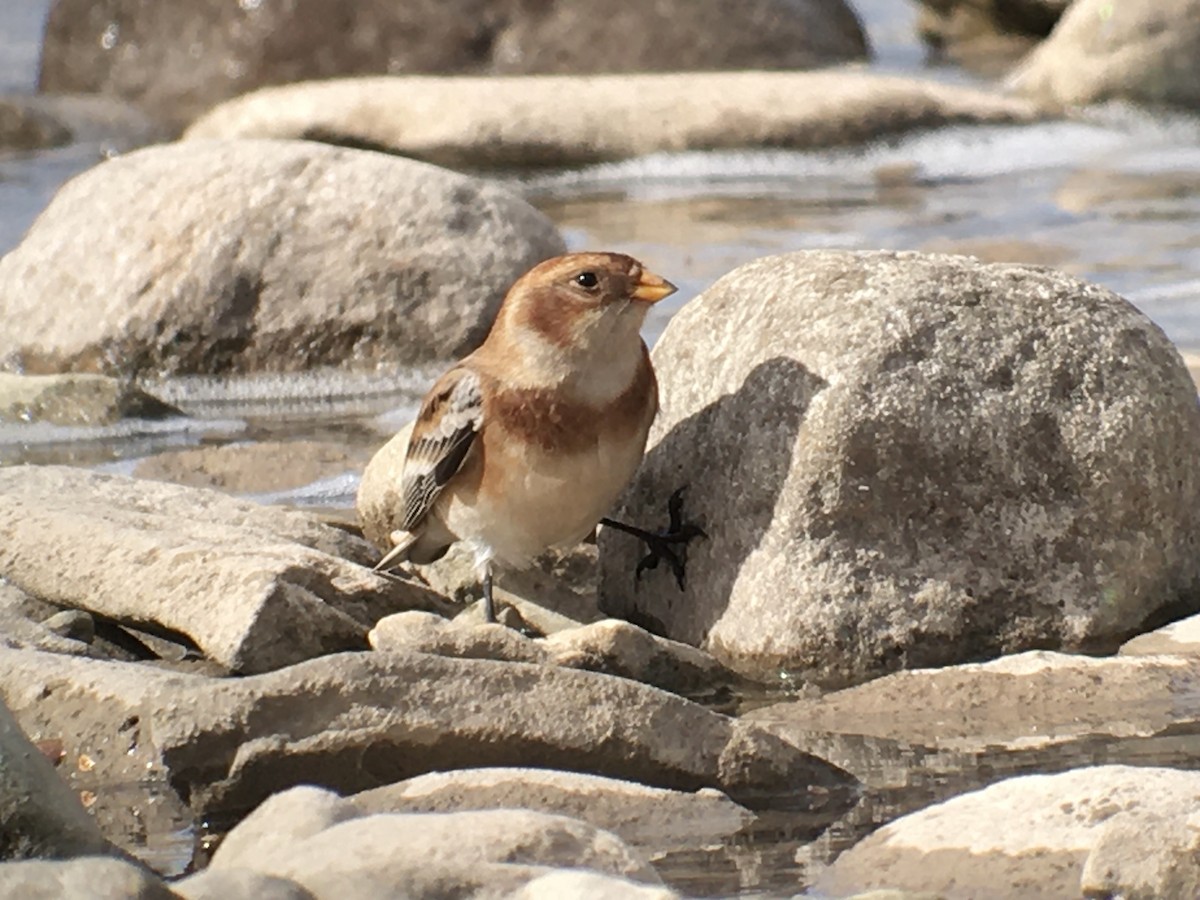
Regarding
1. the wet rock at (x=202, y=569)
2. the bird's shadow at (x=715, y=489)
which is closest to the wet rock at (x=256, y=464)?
the wet rock at (x=202, y=569)

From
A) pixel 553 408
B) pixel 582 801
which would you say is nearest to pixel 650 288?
pixel 553 408

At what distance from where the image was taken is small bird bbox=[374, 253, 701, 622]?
5238mm

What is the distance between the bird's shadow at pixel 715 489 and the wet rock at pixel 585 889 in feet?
6.76

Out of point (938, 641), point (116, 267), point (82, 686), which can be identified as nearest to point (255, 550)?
point (82, 686)

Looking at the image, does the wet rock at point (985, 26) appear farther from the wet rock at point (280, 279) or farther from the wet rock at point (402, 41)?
the wet rock at point (280, 279)

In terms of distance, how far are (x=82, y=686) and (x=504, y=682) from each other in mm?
906

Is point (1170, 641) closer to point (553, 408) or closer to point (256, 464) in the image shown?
point (553, 408)

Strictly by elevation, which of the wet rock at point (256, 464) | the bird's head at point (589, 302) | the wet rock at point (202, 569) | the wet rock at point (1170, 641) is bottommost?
the wet rock at point (256, 464)

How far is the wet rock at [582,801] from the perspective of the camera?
386 centimetres

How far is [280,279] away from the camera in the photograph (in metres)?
9.12

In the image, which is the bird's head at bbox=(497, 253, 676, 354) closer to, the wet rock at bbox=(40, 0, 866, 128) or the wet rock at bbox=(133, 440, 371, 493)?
the wet rock at bbox=(133, 440, 371, 493)

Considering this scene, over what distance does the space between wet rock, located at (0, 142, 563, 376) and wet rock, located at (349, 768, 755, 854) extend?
5241 millimetres

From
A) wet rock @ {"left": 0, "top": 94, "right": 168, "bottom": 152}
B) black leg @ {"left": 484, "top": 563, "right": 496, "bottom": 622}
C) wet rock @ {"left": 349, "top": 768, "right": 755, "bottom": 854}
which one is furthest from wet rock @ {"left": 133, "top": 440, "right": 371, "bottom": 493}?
wet rock @ {"left": 0, "top": 94, "right": 168, "bottom": 152}

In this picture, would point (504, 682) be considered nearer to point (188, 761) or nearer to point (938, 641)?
point (188, 761)
